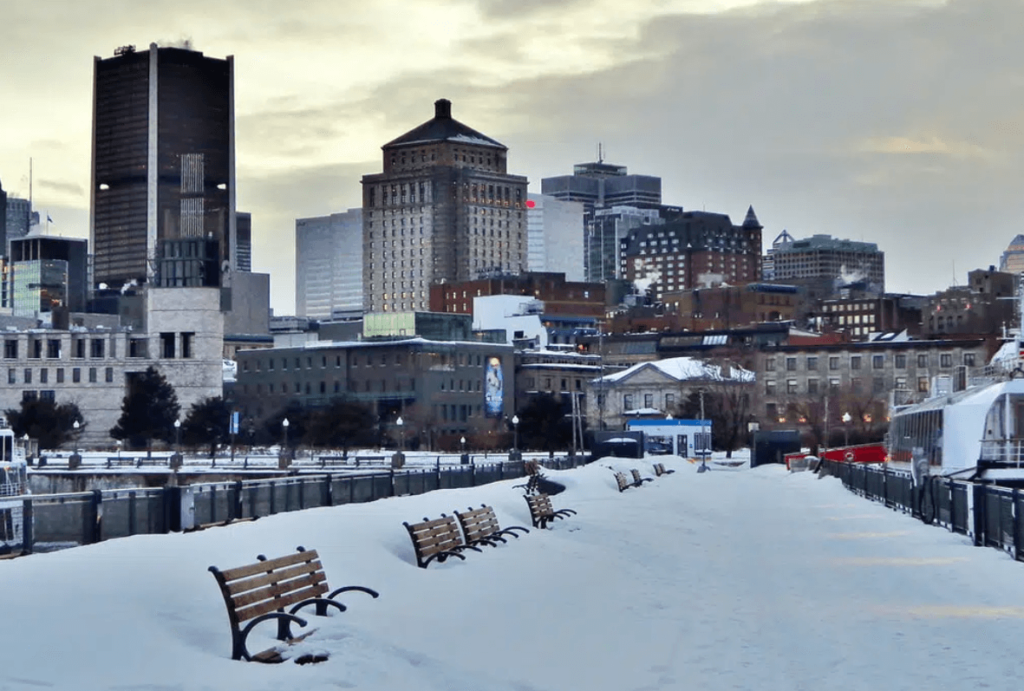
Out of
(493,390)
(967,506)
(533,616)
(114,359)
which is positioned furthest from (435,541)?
(114,359)

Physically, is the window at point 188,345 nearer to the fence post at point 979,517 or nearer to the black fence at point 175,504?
the black fence at point 175,504

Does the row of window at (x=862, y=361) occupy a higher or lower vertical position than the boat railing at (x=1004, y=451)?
higher

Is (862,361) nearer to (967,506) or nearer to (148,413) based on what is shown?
(148,413)

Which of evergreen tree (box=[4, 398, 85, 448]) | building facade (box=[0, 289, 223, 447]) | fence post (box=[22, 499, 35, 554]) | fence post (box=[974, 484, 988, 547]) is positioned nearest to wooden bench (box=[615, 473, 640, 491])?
fence post (box=[974, 484, 988, 547])

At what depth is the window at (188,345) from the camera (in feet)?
614

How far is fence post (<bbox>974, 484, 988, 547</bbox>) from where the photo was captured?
33125 mm

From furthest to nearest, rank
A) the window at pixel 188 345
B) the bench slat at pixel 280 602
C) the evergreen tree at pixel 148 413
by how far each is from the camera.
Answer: the window at pixel 188 345, the evergreen tree at pixel 148 413, the bench slat at pixel 280 602

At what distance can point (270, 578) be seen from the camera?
696 inches

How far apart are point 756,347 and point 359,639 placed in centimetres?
17987

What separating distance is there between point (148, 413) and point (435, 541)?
146 meters

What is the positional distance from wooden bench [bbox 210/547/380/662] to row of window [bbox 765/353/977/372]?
159716 millimetres

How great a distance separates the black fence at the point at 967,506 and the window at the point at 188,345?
5572 inches

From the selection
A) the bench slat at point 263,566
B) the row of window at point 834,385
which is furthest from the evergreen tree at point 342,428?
the bench slat at point 263,566

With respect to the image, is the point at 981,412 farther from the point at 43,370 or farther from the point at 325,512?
the point at 43,370
